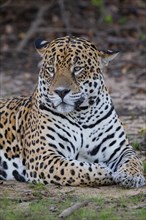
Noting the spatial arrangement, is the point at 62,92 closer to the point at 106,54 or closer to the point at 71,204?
the point at 106,54

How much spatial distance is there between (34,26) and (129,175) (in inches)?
431

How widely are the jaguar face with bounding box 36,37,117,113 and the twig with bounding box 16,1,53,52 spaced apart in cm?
952

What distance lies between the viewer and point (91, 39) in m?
20.3

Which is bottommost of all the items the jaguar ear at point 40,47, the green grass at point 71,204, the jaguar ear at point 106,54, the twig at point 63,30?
the green grass at point 71,204

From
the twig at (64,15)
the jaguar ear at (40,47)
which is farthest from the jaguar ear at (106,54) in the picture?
the twig at (64,15)

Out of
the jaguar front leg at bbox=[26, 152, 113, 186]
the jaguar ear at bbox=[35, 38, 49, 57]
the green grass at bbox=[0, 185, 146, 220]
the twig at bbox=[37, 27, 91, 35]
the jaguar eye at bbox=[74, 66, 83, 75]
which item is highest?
the twig at bbox=[37, 27, 91, 35]

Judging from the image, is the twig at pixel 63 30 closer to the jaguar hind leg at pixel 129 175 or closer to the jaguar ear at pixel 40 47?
the jaguar ear at pixel 40 47

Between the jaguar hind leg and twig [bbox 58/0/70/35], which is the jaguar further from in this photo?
twig [bbox 58/0/70/35]

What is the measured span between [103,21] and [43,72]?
10.9 meters

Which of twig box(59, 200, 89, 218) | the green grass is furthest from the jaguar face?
twig box(59, 200, 89, 218)

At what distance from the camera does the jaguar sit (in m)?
10.0

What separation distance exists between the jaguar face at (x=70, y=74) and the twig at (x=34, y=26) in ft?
31.2

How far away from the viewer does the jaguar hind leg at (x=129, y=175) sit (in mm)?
9914

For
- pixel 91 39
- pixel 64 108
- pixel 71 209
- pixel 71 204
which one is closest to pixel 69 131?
pixel 64 108
